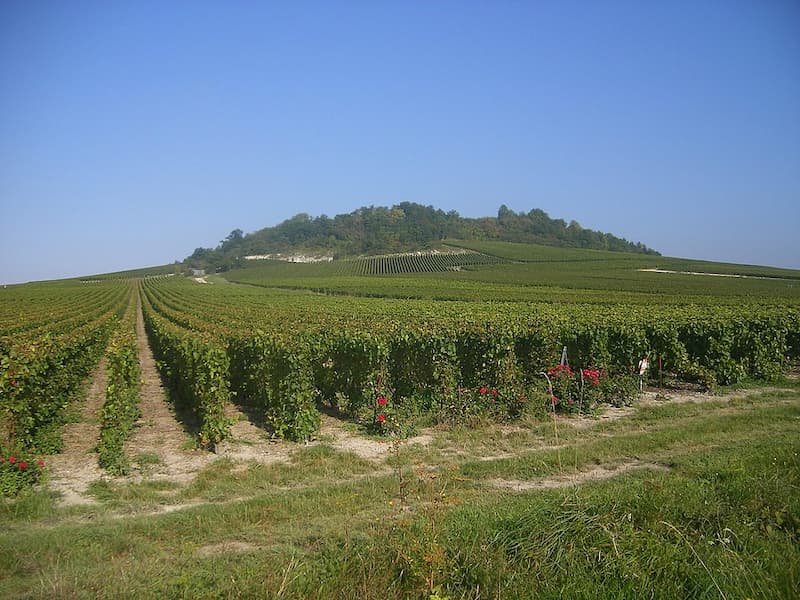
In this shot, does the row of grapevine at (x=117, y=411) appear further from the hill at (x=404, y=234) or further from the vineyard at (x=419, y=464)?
the hill at (x=404, y=234)

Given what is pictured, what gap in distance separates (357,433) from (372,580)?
283 inches

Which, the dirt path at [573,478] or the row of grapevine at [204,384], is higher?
the row of grapevine at [204,384]

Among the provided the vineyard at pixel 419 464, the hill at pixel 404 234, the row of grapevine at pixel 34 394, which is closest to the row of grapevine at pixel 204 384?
the vineyard at pixel 419 464

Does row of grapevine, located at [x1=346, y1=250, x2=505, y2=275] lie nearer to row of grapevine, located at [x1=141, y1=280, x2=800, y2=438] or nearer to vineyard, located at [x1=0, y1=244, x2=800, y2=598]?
row of grapevine, located at [x1=141, y1=280, x2=800, y2=438]

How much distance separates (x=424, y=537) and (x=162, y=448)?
7.59 meters

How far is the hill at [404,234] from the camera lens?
502ft

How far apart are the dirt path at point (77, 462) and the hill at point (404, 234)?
4982 inches

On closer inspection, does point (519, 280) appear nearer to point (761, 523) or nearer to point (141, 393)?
point (141, 393)

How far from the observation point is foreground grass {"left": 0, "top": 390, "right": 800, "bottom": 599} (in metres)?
4.13

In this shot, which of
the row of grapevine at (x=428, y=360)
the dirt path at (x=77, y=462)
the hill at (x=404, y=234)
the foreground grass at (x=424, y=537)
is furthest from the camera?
the hill at (x=404, y=234)

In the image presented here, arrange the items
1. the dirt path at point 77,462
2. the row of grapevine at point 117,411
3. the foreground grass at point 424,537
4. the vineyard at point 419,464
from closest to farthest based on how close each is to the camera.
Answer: the foreground grass at point 424,537 < the vineyard at point 419,464 < the dirt path at point 77,462 < the row of grapevine at point 117,411

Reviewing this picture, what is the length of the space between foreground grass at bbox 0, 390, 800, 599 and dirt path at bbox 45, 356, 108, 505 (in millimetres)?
342

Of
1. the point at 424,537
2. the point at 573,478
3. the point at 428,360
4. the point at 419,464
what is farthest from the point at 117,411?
the point at 573,478

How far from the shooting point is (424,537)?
456 cm
